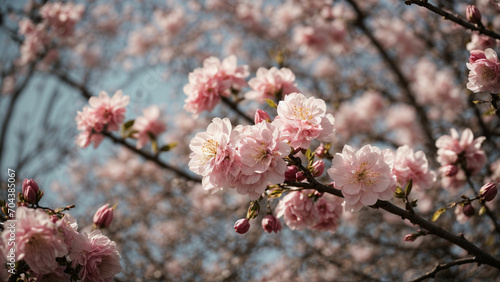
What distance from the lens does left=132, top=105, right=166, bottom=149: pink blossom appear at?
303 cm

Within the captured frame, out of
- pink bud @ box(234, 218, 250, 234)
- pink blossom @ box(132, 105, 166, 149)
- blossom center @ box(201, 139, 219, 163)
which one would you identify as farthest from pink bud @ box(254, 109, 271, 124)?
pink blossom @ box(132, 105, 166, 149)

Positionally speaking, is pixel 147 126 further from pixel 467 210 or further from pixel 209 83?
pixel 467 210

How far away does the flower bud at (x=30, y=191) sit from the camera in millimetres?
1683

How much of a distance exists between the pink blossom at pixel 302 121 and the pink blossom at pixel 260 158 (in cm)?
6

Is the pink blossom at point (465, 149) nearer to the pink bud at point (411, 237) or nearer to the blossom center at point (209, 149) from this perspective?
the pink bud at point (411, 237)

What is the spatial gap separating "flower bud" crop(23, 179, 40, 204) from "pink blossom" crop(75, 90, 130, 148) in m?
0.72

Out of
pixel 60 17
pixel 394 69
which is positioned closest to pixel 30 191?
pixel 60 17

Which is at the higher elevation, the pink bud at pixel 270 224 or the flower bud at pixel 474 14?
the flower bud at pixel 474 14

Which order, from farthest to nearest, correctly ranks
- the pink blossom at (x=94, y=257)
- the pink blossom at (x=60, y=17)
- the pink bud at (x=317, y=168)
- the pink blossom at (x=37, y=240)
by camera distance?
the pink blossom at (x=60, y=17), the pink bud at (x=317, y=168), the pink blossom at (x=94, y=257), the pink blossom at (x=37, y=240)

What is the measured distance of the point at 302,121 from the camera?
1548 millimetres

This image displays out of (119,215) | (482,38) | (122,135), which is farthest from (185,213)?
(482,38)

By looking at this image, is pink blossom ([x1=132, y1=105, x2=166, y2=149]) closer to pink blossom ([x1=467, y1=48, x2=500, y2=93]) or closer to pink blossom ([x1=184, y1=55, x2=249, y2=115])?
pink blossom ([x1=184, y1=55, x2=249, y2=115])

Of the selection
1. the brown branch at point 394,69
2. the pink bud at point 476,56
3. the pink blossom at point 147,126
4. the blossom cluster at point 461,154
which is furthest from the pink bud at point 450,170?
the pink blossom at point 147,126

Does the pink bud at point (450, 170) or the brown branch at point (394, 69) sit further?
the brown branch at point (394, 69)
